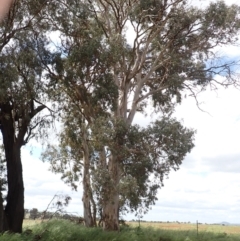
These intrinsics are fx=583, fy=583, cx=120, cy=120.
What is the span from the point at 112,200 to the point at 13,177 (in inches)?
162

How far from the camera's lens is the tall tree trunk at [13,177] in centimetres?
2139

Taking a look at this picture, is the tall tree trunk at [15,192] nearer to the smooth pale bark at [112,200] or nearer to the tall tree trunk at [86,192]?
the tall tree trunk at [86,192]

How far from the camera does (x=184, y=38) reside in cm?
2603

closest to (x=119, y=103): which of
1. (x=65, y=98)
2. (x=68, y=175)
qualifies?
(x=65, y=98)

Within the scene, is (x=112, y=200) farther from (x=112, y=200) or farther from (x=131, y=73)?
(x=131, y=73)

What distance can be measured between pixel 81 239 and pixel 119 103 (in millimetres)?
6853

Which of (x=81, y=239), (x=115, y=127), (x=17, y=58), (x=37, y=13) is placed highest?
(x=37, y=13)

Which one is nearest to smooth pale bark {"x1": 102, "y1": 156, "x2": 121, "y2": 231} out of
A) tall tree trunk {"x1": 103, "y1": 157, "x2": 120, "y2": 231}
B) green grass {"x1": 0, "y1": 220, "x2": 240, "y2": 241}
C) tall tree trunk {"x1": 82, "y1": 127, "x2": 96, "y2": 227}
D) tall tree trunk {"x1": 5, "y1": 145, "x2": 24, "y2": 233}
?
tall tree trunk {"x1": 103, "y1": 157, "x2": 120, "y2": 231}

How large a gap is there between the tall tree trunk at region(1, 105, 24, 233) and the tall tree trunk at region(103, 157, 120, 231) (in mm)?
3402

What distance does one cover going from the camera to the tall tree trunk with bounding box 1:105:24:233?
21391 millimetres

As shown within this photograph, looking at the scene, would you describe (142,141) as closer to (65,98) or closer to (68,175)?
(65,98)

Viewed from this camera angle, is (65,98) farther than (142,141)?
Yes

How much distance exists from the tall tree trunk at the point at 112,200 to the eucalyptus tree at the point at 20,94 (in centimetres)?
341

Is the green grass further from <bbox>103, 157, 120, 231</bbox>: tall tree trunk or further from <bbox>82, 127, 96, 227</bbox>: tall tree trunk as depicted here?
<bbox>82, 127, 96, 227</bbox>: tall tree trunk
